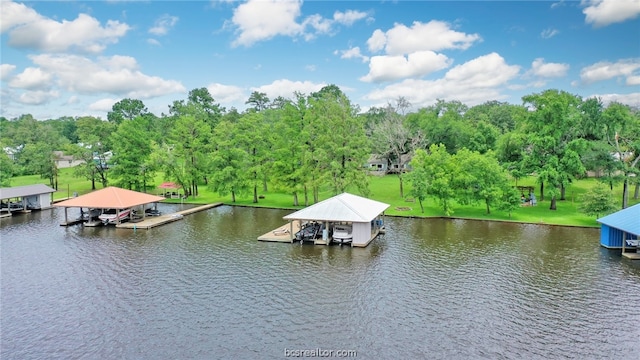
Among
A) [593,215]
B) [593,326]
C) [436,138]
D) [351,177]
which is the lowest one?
[593,326]

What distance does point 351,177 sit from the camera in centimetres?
4059

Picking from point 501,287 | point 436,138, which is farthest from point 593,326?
point 436,138

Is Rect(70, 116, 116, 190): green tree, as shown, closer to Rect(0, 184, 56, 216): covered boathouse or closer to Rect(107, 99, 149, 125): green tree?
Rect(0, 184, 56, 216): covered boathouse

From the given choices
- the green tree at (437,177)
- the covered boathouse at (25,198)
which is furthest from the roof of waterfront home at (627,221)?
the covered boathouse at (25,198)

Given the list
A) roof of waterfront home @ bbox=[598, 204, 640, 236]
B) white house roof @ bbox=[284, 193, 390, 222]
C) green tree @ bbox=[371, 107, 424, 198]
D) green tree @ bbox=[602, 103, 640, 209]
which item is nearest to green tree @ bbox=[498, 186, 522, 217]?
roof of waterfront home @ bbox=[598, 204, 640, 236]

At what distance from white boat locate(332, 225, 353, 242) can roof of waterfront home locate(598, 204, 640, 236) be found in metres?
16.8

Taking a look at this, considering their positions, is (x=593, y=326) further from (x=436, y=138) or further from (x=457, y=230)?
(x=436, y=138)

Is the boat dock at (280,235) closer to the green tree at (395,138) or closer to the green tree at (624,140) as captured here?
the green tree at (395,138)

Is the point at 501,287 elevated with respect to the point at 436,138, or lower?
lower

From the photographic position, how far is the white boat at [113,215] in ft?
119

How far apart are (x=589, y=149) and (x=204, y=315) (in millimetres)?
37152

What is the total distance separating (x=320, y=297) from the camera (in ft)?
65.6

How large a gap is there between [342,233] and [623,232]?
58.6 feet

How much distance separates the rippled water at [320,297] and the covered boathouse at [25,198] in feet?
41.5
